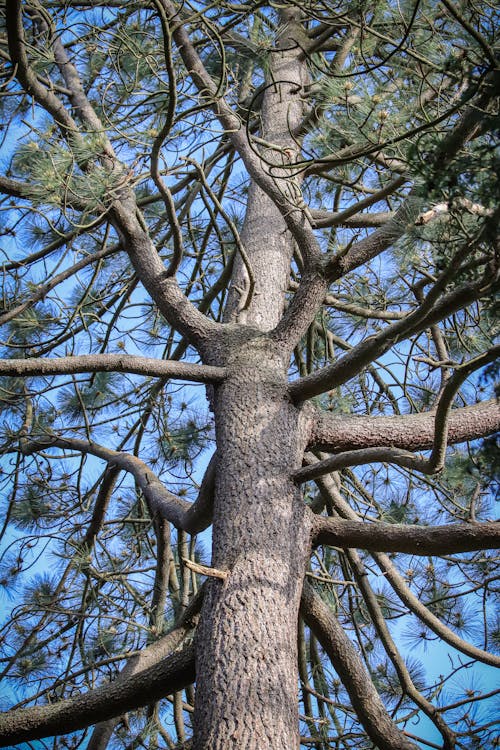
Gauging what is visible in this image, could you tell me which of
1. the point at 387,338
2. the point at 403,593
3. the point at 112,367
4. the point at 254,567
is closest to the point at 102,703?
the point at 254,567

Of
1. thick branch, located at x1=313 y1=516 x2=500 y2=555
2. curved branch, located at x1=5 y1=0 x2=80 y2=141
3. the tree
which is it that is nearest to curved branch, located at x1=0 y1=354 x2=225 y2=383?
the tree

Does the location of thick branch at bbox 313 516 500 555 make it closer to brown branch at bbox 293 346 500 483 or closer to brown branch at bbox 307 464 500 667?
brown branch at bbox 293 346 500 483

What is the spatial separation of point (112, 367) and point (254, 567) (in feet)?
1.84

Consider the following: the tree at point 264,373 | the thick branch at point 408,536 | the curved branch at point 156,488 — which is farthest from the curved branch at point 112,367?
the thick branch at point 408,536

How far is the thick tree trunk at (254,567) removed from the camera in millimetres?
1385

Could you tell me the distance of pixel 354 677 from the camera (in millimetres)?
1759

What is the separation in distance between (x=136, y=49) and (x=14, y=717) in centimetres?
169

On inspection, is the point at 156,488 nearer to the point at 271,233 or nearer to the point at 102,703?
the point at 102,703

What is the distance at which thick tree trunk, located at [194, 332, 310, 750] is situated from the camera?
1385 mm

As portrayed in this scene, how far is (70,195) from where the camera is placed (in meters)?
2.00

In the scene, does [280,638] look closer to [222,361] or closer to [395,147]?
[222,361]

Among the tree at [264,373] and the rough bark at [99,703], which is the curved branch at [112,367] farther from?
the rough bark at [99,703]

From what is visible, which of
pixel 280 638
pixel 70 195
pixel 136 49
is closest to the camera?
pixel 280 638

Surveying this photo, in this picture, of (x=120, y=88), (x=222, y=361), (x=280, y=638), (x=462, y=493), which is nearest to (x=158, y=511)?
(x=222, y=361)
